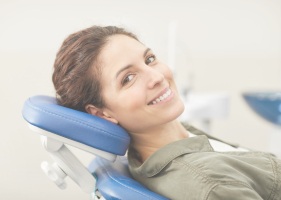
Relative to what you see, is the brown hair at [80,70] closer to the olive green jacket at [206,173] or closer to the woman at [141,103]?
the woman at [141,103]

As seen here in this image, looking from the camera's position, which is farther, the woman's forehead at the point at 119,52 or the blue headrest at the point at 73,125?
the woman's forehead at the point at 119,52

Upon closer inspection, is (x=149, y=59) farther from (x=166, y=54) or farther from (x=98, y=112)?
(x=166, y=54)

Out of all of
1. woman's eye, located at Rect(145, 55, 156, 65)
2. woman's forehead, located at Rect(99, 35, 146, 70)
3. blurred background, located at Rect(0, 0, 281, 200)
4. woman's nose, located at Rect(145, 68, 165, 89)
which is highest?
woman's forehead, located at Rect(99, 35, 146, 70)

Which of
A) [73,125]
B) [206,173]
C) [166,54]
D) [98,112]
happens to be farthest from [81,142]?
[166,54]

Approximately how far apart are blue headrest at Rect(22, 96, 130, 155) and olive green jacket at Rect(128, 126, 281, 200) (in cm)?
13

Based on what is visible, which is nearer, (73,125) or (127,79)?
(73,125)

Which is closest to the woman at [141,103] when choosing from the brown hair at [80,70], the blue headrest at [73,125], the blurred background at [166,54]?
the brown hair at [80,70]

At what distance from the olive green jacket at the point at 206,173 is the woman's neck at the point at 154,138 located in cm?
4

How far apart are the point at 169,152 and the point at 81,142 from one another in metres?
0.21

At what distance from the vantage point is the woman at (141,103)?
90cm

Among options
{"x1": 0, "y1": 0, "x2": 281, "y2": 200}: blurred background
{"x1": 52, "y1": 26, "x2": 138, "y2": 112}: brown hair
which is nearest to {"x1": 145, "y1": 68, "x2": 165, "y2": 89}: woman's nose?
{"x1": 52, "y1": 26, "x2": 138, "y2": 112}: brown hair

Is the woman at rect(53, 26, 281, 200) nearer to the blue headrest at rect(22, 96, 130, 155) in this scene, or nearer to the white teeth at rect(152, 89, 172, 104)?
the white teeth at rect(152, 89, 172, 104)

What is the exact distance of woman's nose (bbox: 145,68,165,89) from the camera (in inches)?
37.7

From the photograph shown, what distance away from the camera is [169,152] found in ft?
3.05
